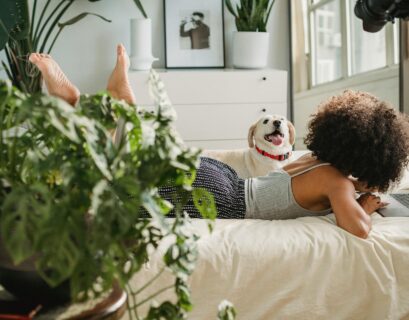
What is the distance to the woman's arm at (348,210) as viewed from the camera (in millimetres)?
1716

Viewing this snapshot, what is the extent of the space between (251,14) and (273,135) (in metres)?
1.62

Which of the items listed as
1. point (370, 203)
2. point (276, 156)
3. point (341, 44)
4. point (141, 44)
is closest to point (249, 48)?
point (341, 44)

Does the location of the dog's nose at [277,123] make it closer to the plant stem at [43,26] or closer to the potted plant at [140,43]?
the potted plant at [140,43]

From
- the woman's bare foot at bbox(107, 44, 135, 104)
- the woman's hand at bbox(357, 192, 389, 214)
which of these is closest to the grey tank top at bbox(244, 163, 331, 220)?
the woman's hand at bbox(357, 192, 389, 214)

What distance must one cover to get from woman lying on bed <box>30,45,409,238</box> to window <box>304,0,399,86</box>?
1619 mm

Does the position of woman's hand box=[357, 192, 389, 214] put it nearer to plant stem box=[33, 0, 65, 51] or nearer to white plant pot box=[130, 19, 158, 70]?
white plant pot box=[130, 19, 158, 70]

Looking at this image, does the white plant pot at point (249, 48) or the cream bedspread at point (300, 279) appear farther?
the white plant pot at point (249, 48)

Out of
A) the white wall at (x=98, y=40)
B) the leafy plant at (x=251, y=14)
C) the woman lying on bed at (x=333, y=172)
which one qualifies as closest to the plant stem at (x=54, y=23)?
the white wall at (x=98, y=40)

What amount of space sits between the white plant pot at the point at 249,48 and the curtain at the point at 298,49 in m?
0.35

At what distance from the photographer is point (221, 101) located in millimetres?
4055

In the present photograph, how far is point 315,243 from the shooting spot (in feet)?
5.45

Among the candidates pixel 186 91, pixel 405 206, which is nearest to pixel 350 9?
pixel 186 91

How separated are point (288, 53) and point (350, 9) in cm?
72

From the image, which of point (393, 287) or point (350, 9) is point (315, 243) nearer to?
point (393, 287)
